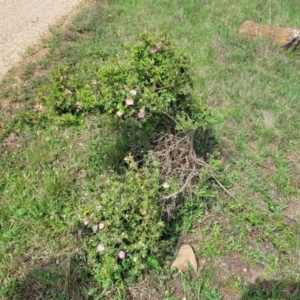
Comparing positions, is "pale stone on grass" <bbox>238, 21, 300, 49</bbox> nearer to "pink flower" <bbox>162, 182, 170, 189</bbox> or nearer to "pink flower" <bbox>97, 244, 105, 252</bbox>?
"pink flower" <bbox>162, 182, 170, 189</bbox>

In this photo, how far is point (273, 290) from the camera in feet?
7.72

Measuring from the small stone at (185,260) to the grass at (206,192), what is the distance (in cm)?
6

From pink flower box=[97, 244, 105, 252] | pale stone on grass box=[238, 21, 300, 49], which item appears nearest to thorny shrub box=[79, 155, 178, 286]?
pink flower box=[97, 244, 105, 252]

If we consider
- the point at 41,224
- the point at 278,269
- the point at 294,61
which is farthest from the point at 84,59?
the point at 278,269

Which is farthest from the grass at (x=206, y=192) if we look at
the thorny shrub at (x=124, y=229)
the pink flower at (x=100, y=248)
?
the pink flower at (x=100, y=248)

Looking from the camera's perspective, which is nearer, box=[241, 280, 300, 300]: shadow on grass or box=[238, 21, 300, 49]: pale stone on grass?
box=[241, 280, 300, 300]: shadow on grass

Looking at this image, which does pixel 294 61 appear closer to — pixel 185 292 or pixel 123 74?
pixel 123 74

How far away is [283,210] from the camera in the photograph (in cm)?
293

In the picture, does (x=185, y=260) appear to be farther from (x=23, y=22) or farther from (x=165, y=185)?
(x=23, y=22)

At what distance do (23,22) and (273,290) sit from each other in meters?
5.24

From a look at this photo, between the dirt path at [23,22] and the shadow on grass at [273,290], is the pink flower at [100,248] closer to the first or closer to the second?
the shadow on grass at [273,290]

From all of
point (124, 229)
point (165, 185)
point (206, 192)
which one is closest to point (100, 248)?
point (124, 229)

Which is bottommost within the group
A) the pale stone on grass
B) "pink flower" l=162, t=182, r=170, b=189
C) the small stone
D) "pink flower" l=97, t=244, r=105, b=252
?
the pale stone on grass

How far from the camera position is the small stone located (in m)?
2.44
